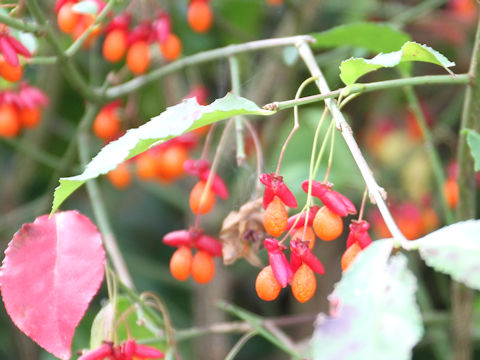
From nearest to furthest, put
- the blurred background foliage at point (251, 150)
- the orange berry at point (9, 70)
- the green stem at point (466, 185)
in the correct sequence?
the green stem at point (466, 185), the orange berry at point (9, 70), the blurred background foliage at point (251, 150)

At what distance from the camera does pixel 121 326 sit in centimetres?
102

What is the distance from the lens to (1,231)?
5.20 ft

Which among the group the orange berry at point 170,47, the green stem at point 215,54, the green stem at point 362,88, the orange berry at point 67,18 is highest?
the orange berry at point 67,18

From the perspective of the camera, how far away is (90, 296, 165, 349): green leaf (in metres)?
0.80

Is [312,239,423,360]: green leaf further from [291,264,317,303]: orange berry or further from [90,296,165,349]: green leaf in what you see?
[90,296,165,349]: green leaf

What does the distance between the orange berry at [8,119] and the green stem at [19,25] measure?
1.59ft

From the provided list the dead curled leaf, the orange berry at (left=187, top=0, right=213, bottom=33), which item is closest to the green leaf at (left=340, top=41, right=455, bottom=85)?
the dead curled leaf

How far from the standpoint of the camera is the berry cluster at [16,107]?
1343mm

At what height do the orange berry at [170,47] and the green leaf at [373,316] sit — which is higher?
the orange berry at [170,47]

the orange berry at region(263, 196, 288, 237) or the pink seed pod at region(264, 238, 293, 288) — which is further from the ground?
the orange berry at region(263, 196, 288, 237)

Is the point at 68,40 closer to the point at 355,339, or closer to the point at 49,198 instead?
the point at 49,198

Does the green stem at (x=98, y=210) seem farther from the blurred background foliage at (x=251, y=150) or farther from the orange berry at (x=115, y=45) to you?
the blurred background foliage at (x=251, y=150)

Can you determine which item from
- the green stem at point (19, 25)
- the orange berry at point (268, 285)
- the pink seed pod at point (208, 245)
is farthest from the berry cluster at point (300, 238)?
the green stem at point (19, 25)

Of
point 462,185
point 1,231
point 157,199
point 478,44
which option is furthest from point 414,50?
point 157,199
